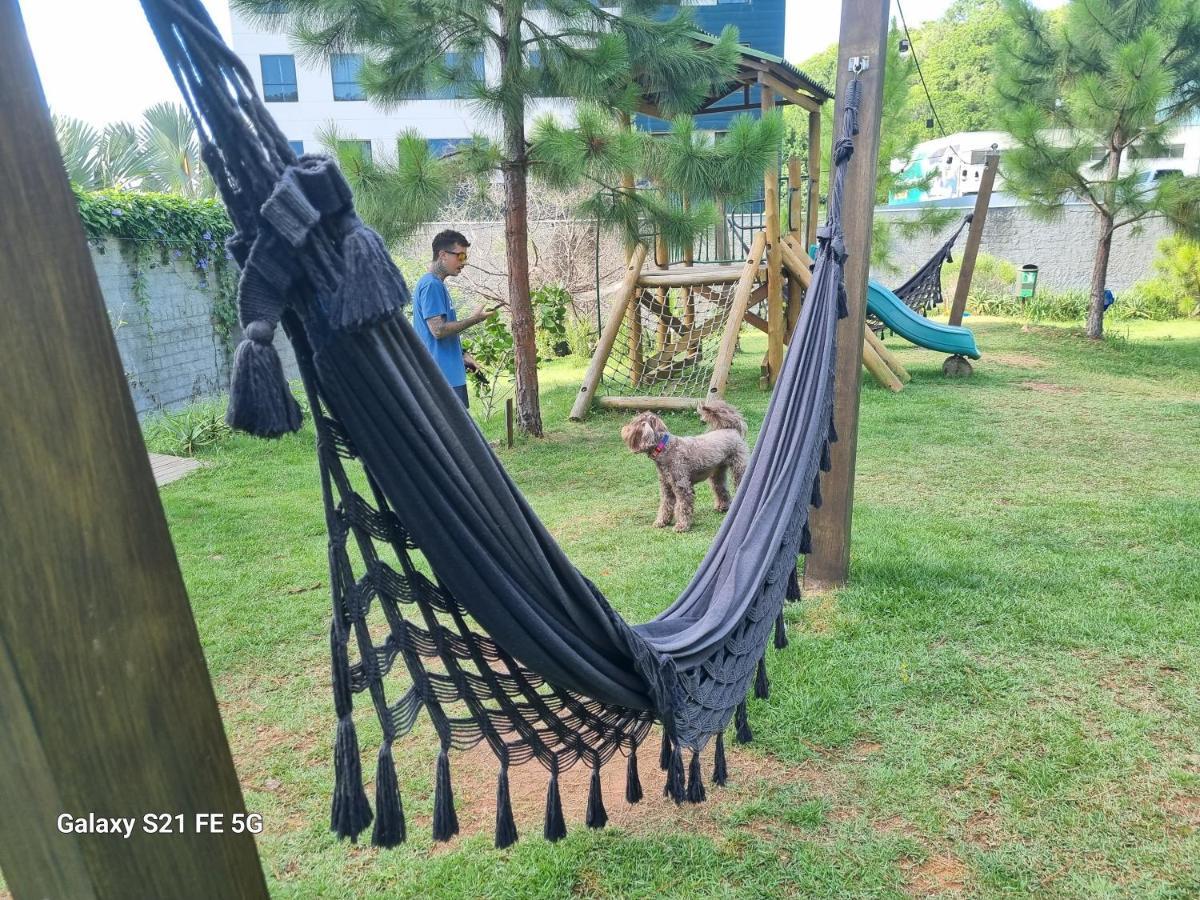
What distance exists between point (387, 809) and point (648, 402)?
498 centimetres

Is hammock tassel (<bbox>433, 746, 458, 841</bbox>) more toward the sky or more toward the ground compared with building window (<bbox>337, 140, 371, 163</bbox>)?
more toward the ground

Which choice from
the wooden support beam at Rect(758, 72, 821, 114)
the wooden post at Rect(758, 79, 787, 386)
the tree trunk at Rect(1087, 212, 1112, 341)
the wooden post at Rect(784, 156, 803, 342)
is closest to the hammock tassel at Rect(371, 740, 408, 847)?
the wooden post at Rect(758, 79, 787, 386)

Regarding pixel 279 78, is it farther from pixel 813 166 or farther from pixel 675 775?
pixel 675 775

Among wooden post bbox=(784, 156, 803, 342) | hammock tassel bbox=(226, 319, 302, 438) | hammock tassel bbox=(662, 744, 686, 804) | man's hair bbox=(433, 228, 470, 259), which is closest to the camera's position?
hammock tassel bbox=(226, 319, 302, 438)

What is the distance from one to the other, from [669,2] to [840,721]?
4.30 m

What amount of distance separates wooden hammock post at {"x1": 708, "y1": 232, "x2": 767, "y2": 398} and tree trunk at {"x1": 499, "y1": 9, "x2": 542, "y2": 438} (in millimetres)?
1155

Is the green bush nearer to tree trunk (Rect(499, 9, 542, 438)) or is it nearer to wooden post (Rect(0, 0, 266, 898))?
tree trunk (Rect(499, 9, 542, 438))

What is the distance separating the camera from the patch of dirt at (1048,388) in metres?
6.25

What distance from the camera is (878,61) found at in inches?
95.7

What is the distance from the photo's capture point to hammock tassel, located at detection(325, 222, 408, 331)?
0.87m

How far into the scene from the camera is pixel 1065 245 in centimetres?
1160

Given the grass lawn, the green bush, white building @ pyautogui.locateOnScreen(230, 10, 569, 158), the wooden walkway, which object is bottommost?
the grass lawn

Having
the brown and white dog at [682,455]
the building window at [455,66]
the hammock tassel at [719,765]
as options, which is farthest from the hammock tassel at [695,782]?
the building window at [455,66]

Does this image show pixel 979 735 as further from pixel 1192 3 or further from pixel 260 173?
pixel 1192 3
